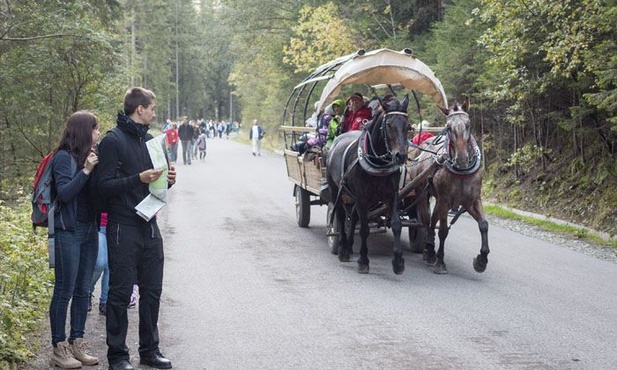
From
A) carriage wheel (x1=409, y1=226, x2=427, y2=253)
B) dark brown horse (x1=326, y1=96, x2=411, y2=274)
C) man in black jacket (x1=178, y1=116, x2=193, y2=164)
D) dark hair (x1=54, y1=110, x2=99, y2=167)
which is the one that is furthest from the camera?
man in black jacket (x1=178, y1=116, x2=193, y2=164)

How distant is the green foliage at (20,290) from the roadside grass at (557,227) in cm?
862

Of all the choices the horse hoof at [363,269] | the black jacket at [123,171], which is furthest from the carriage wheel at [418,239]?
the black jacket at [123,171]

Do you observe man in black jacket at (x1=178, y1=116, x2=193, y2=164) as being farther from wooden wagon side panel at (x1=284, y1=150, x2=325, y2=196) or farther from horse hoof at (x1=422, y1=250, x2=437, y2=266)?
A: horse hoof at (x1=422, y1=250, x2=437, y2=266)

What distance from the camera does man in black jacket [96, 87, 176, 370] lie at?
5.98 m

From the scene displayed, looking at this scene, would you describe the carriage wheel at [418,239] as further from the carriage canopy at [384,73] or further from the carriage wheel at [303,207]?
the carriage wheel at [303,207]

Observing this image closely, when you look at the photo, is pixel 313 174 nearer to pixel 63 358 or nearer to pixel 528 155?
pixel 528 155

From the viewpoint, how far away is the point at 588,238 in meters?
13.4

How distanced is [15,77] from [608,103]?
11.2 meters

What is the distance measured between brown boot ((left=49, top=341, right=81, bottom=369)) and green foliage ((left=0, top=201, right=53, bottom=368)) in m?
0.24

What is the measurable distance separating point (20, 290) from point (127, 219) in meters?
2.58

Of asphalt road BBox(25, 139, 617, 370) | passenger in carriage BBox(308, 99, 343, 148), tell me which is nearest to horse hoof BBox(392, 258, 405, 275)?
asphalt road BBox(25, 139, 617, 370)

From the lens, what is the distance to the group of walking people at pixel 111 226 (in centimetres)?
600

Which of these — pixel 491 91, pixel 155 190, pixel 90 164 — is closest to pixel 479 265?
pixel 155 190

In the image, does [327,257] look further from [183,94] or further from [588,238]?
[183,94]
